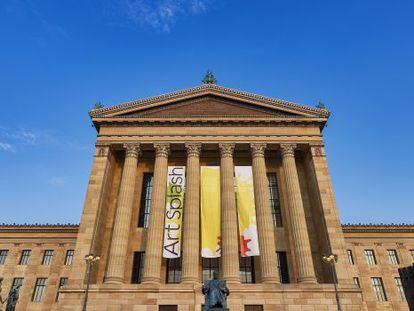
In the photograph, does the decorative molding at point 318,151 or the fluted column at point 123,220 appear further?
the decorative molding at point 318,151

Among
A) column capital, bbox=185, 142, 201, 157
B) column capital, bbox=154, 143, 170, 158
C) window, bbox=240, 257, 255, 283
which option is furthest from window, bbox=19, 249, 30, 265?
window, bbox=240, 257, 255, 283

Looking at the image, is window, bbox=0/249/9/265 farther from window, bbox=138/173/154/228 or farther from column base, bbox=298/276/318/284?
column base, bbox=298/276/318/284

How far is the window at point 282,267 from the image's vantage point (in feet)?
99.1

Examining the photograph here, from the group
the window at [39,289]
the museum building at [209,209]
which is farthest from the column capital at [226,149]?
the window at [39,289]

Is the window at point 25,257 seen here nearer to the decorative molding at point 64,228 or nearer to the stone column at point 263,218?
the decorative molding at point 64,228

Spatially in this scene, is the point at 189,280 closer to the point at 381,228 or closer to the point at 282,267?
the point at 282,267

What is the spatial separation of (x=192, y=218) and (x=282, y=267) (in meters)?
8.67

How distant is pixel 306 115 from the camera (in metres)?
34.8

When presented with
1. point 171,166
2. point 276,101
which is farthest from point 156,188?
point 276,101

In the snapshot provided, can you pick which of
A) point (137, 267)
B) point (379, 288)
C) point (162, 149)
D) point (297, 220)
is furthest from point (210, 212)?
point (379, 288)

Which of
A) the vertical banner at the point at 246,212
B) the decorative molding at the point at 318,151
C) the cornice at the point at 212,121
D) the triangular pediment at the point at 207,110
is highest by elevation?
the triangular pediment at the point at 207,110

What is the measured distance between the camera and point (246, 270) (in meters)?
30.7

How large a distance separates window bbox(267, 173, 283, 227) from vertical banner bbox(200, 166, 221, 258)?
18.0ft

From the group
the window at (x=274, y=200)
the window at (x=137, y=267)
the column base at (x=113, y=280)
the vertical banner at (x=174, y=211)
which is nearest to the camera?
the column base at (x=113, y=280)
